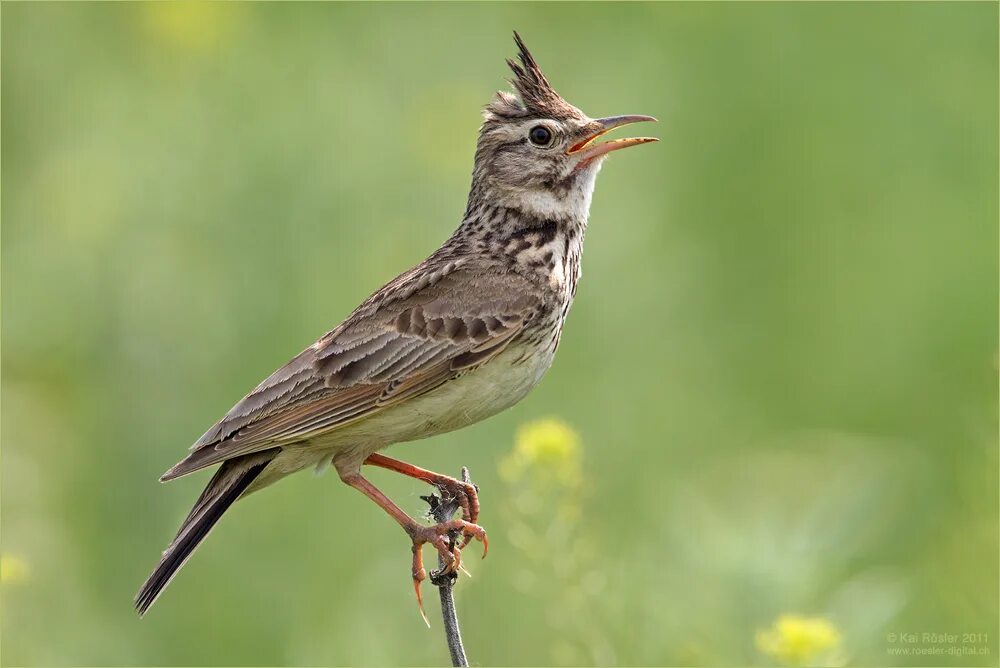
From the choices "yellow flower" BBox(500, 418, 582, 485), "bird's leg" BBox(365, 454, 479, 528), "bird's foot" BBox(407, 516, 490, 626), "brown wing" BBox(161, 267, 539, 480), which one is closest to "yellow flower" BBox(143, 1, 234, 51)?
"brown wing" BBox(161, 267, 539, 480)

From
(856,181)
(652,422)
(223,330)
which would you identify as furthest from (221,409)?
(856,181)

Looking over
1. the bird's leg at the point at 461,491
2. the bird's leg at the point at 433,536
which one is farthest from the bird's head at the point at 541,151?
the bird's leg at the point at 433,536

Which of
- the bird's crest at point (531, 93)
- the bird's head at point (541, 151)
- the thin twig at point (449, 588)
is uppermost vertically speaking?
the bird's crest at point (531, 93)

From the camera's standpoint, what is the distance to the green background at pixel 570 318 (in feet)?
23.2

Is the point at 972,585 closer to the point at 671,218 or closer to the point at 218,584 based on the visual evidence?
the point at 218,584

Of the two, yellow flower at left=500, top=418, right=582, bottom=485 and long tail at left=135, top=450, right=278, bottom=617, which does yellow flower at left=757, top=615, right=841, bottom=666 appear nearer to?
yellow flower at left=500, top=418, right=582, bottom=485

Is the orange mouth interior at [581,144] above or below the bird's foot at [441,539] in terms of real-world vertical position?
above

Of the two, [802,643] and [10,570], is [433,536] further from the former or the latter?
[10,570]

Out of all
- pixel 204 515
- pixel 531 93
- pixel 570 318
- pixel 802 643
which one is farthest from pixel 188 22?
pixel 802 643

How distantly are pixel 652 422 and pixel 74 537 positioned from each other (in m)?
3.62

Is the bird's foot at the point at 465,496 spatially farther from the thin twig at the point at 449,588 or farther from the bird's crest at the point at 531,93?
the bird's crest at the point at 531,93

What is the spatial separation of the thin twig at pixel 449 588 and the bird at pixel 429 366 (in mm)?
49

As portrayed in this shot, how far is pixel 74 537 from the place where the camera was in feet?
26.0

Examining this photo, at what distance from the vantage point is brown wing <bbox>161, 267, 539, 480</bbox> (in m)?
5.97
